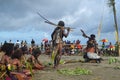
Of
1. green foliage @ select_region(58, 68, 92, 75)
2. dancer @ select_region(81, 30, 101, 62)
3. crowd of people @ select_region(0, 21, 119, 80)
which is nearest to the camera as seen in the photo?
crowd of people @ select_region(0, 21, 119, 80)

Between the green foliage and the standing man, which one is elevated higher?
the standing man

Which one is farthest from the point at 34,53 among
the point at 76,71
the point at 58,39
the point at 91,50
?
the point at 91,50

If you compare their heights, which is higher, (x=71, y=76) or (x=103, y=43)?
(x=103, y=43)

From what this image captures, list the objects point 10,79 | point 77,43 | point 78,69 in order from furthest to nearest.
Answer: point 77,43 → point 78,69 → point 10,79

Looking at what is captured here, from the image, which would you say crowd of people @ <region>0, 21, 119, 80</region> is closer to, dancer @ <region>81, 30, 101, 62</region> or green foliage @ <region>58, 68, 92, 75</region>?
dancer @ <region>81, 30, 101, 62</region>

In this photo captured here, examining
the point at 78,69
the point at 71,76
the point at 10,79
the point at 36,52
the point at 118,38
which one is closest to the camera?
the point at 10,79

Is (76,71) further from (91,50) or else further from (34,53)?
(91,50)

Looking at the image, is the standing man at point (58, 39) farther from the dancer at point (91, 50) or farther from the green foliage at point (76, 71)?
the dancer at point (91, 50)

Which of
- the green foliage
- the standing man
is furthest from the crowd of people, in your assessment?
the green foliage

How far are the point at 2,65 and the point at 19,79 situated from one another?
0.65 m

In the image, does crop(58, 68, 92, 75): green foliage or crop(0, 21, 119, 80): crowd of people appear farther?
crop(58, 68, 92, 75): green foliage

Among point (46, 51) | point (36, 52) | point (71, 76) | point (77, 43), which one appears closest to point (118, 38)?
point (77, 43)

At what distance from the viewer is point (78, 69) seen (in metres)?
13.0

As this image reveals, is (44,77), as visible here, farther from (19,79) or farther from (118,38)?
(118,38)
